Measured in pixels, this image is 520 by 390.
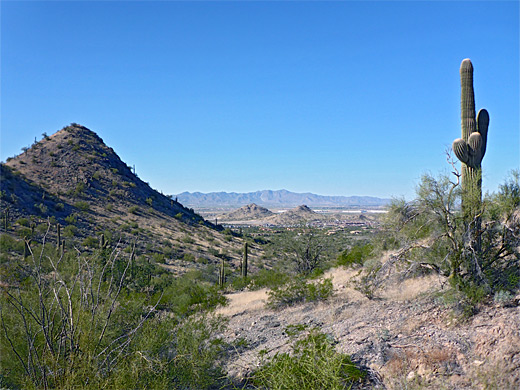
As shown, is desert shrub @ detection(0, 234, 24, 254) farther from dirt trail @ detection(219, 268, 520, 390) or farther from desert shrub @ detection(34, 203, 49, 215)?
dirt trail @ detection(219, 268, 520, 390)

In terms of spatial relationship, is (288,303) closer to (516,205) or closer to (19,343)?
(516,205)

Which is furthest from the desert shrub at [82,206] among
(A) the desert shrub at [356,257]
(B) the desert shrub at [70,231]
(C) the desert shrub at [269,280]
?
(A) the desert shrub at [356,257]

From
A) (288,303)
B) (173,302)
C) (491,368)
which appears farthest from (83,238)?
(491,368)

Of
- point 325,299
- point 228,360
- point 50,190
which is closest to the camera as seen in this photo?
point 228,360

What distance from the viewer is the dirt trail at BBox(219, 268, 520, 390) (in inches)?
269

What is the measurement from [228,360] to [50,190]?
121ft

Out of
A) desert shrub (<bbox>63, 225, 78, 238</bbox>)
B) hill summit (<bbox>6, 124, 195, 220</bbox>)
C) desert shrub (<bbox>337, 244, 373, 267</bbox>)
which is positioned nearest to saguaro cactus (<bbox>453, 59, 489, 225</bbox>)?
desert shrub (<bbox>337, 244, 373, 267</bbox>)

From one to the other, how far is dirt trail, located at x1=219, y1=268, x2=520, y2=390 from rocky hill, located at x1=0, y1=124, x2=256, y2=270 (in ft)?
65.3

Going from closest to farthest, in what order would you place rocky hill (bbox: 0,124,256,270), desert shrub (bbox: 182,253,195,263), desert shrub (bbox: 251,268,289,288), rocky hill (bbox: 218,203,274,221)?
1. desert shrub (bbox: 251,268,289,288)
2. desert shrub (bbox: 182,253,195,263)
3. rocky hill (bbox: 0,124,256,270)
4. rocky hill (bbox: 218,203,274,221)

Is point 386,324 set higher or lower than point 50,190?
lower

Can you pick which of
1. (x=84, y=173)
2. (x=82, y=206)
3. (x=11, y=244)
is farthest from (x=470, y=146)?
(x=84, y=173)

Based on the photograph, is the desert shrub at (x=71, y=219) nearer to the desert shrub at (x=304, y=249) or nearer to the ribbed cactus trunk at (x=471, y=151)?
the desert shrub at (x=304, y=249)

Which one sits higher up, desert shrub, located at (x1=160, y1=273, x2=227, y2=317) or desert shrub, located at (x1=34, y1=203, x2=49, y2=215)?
desert shrub, located at (x1=34, y1=203, x2=49, y2=215)

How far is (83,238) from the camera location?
104 ft
